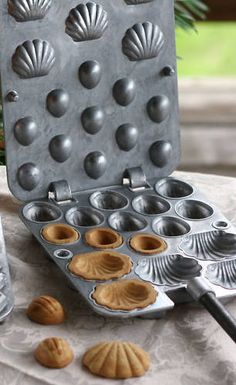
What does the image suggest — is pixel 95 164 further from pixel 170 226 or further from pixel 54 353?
pixel 54 353

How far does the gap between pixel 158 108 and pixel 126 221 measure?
14 cm

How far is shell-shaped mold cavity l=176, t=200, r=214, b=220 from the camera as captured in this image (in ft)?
3.26

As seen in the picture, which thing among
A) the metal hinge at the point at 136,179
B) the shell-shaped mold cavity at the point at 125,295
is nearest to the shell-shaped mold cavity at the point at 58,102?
the metal hinge at the point at 136,179

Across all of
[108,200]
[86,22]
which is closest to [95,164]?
[108,200]

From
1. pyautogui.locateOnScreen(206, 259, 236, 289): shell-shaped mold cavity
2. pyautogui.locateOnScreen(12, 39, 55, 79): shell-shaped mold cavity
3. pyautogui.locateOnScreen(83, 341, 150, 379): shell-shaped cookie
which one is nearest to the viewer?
pyautogui.locateOnScreen(83, 341, 150, 379): shell-shaped cookie

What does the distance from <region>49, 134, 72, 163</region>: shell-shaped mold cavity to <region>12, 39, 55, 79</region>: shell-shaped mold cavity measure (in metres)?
0.07

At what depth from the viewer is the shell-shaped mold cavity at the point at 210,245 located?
2.98 ft

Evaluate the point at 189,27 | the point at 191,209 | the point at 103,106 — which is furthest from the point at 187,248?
the point at 189,27

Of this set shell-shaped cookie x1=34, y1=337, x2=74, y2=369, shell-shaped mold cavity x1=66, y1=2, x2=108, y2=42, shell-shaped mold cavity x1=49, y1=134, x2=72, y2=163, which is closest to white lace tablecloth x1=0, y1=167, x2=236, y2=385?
shell-shaped cookie x1=34, y1=337, x2=74, y2=369

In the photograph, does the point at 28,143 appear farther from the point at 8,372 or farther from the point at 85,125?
the point at 8,372

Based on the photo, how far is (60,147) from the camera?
1000 millimetres

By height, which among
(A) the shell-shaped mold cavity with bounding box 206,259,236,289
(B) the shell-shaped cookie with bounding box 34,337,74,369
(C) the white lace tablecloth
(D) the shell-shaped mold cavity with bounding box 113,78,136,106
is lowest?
(C) the white lace tablecloth

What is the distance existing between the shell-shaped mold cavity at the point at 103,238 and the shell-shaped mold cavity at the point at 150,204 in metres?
0.07

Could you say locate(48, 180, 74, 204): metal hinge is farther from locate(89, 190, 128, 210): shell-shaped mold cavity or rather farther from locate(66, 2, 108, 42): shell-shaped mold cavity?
locate(66, 2, 108, 42): shell-shaped mold cavity
